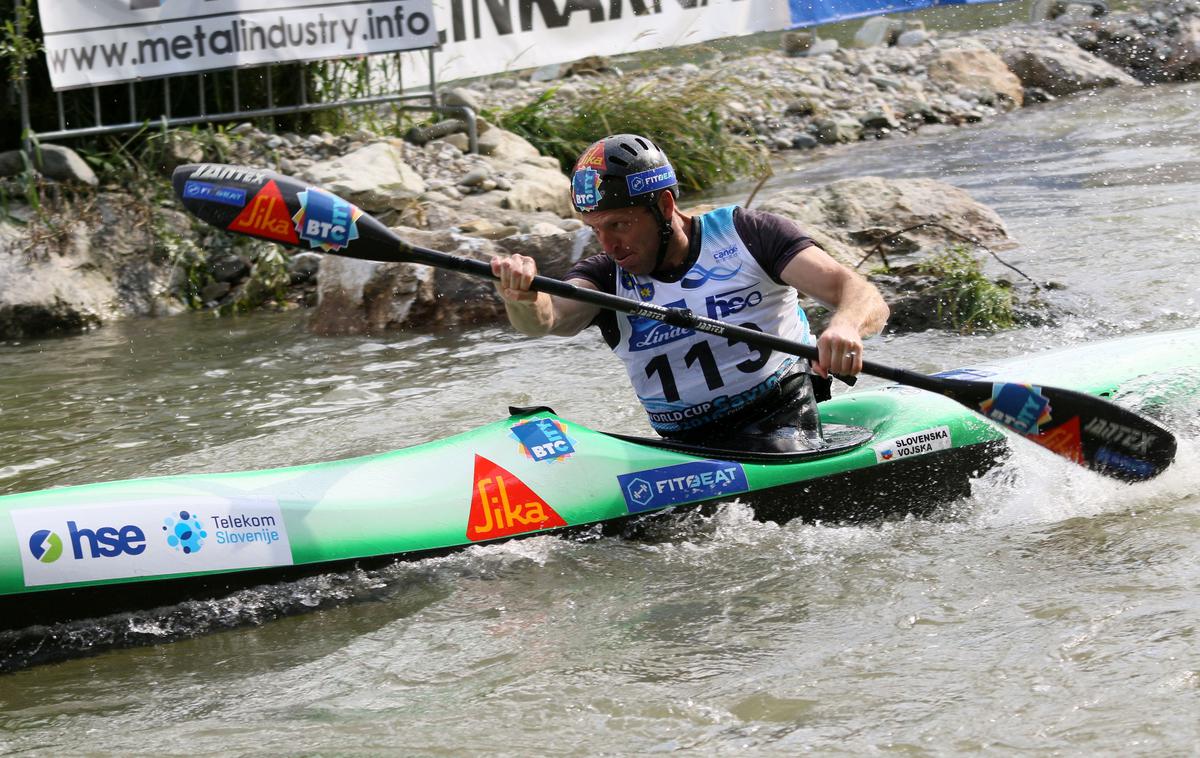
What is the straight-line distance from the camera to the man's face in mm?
3912

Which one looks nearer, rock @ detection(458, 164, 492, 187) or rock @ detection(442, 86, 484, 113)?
rock @ detection(458, 164, 492, 187)

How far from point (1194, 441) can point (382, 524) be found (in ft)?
8.47

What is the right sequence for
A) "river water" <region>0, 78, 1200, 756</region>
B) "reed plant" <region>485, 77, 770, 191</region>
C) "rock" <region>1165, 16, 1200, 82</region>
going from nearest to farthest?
"river water" <region>0, 78, 1200, 756</region> → "reed plant" <region>485, 77, 770, 191</region> → "rock" <region>1165, 16, 1200, 82</region>

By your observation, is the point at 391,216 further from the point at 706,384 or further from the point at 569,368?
the point at 706,384

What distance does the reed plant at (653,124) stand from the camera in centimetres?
982

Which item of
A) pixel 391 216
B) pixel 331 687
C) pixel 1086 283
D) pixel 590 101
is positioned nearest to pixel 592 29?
pixel 590 101

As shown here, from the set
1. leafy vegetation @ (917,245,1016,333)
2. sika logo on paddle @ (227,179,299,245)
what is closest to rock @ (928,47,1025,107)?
leafy vegetation @ (917,245,1016,333)

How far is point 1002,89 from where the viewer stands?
1356cm

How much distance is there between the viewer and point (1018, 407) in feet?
13.0

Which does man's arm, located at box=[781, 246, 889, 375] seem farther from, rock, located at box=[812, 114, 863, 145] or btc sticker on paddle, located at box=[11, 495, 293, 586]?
rock, located at box=[812, 114, 863, 145]

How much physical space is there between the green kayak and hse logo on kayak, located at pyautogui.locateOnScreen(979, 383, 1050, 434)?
0.38ft

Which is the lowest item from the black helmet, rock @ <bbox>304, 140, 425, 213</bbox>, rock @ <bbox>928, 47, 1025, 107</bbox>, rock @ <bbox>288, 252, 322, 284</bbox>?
rock @ <bbox>288, 252, 322, 284</bbox>

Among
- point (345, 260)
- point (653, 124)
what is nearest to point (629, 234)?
point (345, 260)

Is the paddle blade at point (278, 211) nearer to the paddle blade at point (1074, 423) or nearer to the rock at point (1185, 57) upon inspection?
the paddle blade at point (1074, 423)
